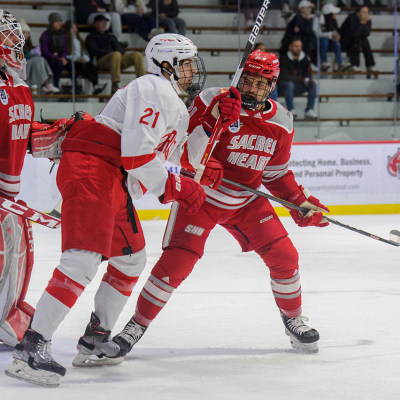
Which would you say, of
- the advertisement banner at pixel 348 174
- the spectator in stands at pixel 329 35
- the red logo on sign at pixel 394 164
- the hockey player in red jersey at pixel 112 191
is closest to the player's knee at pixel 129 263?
the hockey player in red jersey at pixel 112 191

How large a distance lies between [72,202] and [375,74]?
681cm

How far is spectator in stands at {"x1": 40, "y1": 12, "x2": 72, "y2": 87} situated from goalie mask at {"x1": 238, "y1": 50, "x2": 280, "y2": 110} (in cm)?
460

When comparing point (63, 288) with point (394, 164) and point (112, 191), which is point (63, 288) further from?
point (394, 164)

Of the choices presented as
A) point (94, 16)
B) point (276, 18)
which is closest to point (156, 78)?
point (94, 16)

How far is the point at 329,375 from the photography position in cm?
222

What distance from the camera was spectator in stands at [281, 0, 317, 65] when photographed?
7.68m

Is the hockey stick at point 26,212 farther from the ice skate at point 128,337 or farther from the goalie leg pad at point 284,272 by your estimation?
the goalie leg pad at point 284,272

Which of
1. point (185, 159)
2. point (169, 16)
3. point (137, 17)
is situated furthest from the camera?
point (169, 16)

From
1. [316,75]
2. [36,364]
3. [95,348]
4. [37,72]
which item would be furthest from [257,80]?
[316,75]

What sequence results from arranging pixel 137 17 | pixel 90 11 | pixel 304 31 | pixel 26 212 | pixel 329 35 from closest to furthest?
pixel 26 212, pixel 90 11, pixel 137 17, pixel 304 31, pixel 329 35

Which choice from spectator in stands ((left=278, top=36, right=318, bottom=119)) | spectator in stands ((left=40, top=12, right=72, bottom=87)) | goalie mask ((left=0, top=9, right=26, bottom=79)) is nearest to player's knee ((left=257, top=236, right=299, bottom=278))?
goalie mask ((left=0, top=9, right=26, bottom=79))

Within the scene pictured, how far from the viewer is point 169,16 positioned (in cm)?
748

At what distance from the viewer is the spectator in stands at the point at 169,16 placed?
7.37 metres

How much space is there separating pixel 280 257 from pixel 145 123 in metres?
0.80
